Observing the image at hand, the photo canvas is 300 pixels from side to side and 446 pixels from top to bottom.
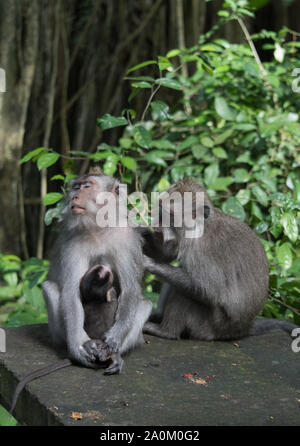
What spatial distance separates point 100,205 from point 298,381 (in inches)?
59.2

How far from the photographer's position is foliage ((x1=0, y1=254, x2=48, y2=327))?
195 inches

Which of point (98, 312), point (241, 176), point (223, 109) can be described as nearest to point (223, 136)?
point (223, 109)

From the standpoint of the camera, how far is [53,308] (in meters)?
3.50

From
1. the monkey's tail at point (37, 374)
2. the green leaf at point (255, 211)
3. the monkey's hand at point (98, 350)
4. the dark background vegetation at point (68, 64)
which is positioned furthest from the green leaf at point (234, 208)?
the dark background vegetation at point (68, 64)

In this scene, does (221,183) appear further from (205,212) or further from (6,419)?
(6,419)

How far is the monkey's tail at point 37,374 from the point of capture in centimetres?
303

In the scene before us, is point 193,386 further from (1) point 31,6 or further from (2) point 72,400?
(1) point 31,6

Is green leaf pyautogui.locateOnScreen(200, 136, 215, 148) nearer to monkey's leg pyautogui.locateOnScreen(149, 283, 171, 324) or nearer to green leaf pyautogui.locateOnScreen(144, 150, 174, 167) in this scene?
green leaf pyautogui.locateOnScreen(144, 150, 174, 167)

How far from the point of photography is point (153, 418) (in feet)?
8.76

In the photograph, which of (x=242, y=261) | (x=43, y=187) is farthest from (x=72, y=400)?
(x=43, y=187)

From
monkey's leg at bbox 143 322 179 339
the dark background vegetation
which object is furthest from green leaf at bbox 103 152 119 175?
the dark background vegetation

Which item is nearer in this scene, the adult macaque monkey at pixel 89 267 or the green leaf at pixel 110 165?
the adult macaque monkey at pixel 89 267

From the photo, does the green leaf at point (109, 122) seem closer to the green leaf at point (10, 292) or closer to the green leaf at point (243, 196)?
the green leaf at point (243, 196)

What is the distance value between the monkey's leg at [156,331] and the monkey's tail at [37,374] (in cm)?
81
